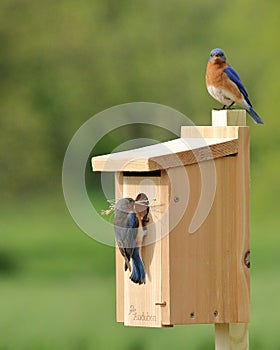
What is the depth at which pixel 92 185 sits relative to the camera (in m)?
11.4

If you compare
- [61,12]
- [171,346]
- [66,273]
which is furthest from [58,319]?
[61,12]

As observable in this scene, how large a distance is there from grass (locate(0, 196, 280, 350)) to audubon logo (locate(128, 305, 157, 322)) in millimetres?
3283

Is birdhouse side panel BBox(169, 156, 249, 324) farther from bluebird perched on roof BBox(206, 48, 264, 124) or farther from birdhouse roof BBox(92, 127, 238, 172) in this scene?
bluebird perched on roof BBox(206, 48, 264, 124)

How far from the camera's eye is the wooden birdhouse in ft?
12.8

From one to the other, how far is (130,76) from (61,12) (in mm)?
1207

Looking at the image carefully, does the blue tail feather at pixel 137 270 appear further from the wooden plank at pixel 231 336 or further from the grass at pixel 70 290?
the grass at pixel 70 290

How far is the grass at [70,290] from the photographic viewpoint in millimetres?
7598

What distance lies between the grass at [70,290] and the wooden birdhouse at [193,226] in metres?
3.30

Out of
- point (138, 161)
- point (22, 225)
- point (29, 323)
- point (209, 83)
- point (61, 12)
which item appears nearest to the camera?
point (138, 161)

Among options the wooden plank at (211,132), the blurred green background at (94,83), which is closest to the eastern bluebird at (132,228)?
the wooden plank at (211,132)

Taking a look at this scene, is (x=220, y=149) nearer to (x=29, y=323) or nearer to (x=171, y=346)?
(x=171, y=346)

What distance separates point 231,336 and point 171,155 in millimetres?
659

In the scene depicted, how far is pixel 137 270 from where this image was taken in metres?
3.98

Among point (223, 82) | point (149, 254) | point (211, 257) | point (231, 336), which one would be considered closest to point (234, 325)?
point (231, 336)
